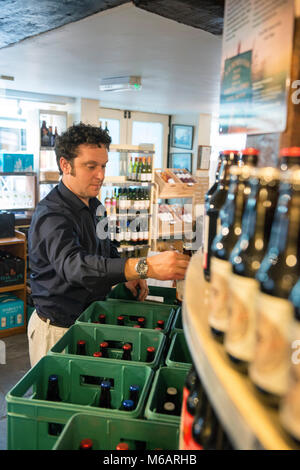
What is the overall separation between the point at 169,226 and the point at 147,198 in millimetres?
630

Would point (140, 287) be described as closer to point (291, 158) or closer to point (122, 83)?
point (291, 158)

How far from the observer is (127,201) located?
5832 mm

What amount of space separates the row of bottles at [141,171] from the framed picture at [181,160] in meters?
2.51

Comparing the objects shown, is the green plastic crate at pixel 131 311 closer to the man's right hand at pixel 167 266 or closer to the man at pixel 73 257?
the man at pixel 73 257

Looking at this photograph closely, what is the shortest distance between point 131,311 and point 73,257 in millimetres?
506

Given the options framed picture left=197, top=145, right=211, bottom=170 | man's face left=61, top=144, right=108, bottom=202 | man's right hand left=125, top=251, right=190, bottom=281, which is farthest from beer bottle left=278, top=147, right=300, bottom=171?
framed picture left=197, top=145, right=211, bottom=170

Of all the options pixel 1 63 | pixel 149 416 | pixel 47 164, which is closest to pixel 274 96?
pixel 149 416

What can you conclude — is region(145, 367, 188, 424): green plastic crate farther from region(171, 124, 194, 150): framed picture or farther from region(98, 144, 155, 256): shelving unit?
region(171, 124, 194, 150): framed picture

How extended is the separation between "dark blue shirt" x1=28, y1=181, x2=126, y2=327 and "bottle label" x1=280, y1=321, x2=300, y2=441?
4.04ft

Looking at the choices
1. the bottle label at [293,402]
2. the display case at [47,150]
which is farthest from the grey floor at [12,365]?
the bottle label at [293,402]

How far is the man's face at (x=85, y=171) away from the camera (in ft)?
7.30

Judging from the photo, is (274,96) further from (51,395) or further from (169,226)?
(169,226)

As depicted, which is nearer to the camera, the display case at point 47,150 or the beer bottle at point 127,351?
the beer bottle at point 127,351

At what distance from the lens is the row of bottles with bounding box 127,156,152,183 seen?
5.95 meters
